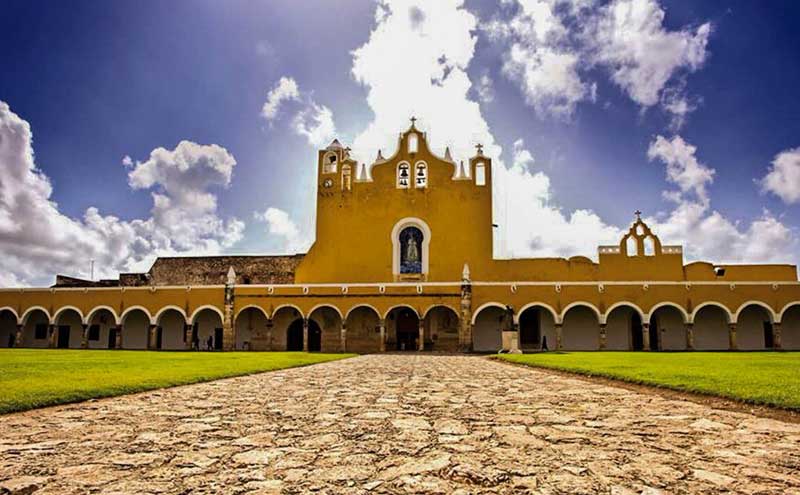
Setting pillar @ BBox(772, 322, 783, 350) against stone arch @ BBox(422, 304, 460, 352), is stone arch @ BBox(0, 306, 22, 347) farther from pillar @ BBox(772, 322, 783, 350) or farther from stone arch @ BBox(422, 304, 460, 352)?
pillar @ BBox(772, 322, 783, 350)

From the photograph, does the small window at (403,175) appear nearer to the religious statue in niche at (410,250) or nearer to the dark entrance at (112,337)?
the religious statue in niche at (410,250)

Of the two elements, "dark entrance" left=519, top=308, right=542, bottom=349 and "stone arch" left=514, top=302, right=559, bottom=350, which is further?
"dark entrance" left=519, top=308, right=542, bottom=349

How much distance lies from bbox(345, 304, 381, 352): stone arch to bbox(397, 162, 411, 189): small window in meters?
7.69

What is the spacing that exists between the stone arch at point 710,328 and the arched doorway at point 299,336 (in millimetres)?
19757

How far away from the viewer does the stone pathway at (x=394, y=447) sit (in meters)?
2.96

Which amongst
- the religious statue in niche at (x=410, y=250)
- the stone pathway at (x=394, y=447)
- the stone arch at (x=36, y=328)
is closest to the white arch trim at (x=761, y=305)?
the religious statue in niche at (x=410, y=250)

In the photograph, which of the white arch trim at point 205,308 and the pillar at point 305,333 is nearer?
the pillar at point 305,333

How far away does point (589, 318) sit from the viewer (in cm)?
2714

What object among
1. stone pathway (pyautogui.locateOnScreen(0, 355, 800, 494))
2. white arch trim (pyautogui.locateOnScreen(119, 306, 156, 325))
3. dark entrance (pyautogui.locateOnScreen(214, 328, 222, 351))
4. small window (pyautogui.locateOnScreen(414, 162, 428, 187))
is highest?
small window (pyautogui.locateOnScreen(414, 162, 428, 187))

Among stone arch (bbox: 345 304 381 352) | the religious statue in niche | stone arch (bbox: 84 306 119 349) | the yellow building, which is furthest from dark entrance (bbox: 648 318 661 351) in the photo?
stone arch (bbox: 84 306 119 349)

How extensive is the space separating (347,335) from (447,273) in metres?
6.40

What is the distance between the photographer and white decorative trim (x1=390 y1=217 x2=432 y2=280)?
29.4m

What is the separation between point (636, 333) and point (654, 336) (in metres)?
1.00

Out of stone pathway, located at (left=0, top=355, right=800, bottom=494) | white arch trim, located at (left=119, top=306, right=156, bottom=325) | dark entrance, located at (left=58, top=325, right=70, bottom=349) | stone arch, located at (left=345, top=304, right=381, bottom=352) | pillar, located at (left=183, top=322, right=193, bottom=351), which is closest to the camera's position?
stone pathway, located at (left=0, top=355, right=800, bottom=494)
